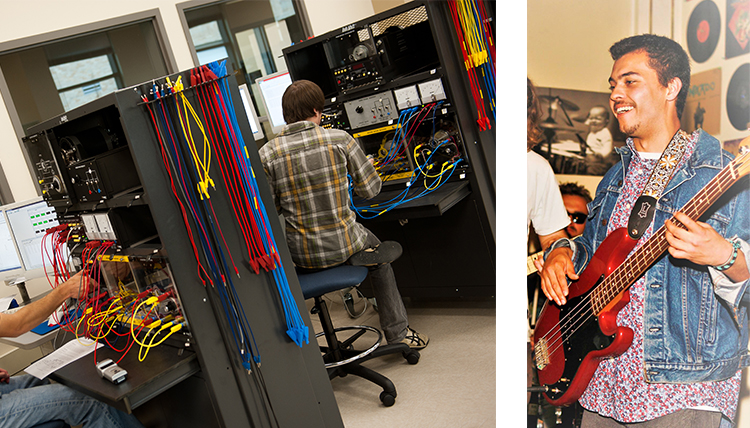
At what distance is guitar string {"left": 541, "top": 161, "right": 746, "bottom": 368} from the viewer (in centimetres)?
74

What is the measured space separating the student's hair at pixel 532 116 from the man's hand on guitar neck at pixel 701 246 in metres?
0.23

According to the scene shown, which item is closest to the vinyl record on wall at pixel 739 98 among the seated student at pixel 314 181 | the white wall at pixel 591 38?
the white wall at pixel 591 38

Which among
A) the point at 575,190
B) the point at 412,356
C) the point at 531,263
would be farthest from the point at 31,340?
the point at 575,190

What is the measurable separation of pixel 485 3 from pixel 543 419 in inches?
83.1

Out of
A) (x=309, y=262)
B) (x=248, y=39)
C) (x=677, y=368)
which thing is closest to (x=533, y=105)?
(x=677, y=368)

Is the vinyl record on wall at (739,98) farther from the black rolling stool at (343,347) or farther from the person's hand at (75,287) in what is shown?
the person's hand at (75,287)

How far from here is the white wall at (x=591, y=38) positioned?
72 cm

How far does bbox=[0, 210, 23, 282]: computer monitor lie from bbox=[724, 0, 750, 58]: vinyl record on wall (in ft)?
10.7

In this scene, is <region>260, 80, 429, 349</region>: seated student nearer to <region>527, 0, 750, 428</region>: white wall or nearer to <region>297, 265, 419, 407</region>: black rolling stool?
<region>297, 265, 419, 407</region>: black rolling stool

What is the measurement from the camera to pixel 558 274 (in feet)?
2.87

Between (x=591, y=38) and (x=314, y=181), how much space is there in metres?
1.55

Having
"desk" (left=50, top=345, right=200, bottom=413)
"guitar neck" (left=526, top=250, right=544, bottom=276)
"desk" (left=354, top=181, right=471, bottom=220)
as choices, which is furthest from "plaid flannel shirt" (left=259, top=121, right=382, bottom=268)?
"guitar neck" (left=526, top=250, right=544, bottom=276)

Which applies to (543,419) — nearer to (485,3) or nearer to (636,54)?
(636,54)

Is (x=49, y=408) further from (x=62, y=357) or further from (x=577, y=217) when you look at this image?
(x=577, y=217)
